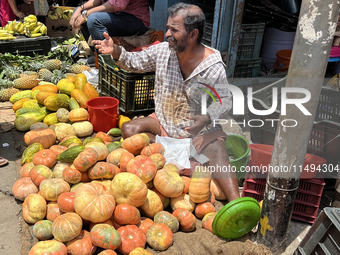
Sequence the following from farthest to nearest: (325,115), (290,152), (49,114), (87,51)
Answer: (87,51) < (49,114) < (325,115) < (290,152)

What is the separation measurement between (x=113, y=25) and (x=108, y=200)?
3565 millimetres

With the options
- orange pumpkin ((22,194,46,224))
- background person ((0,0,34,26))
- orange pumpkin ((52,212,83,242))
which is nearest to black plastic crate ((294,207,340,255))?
orange pumpkin ((52,212,83,242))

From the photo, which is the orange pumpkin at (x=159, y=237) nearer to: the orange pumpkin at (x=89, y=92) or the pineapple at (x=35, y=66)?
the orange pumpkin at (x=89, y=92)

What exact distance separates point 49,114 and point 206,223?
2979mm

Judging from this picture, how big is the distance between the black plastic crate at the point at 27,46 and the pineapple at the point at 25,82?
59.5 inches

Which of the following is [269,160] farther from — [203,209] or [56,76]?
[56,76]

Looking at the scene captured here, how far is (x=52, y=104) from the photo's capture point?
16.0 feet

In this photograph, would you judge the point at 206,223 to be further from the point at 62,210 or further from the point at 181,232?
the point at 62,210

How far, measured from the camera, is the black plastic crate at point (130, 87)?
15.7ft

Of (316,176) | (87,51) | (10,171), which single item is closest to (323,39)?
(316,176)

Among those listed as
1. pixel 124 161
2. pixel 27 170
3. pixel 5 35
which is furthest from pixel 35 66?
pixel 124 161

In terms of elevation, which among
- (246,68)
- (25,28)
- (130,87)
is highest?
(25,28)

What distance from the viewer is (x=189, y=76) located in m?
3.97

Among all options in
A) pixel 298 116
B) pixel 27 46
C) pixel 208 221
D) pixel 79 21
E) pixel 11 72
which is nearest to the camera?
pixel 298 116
